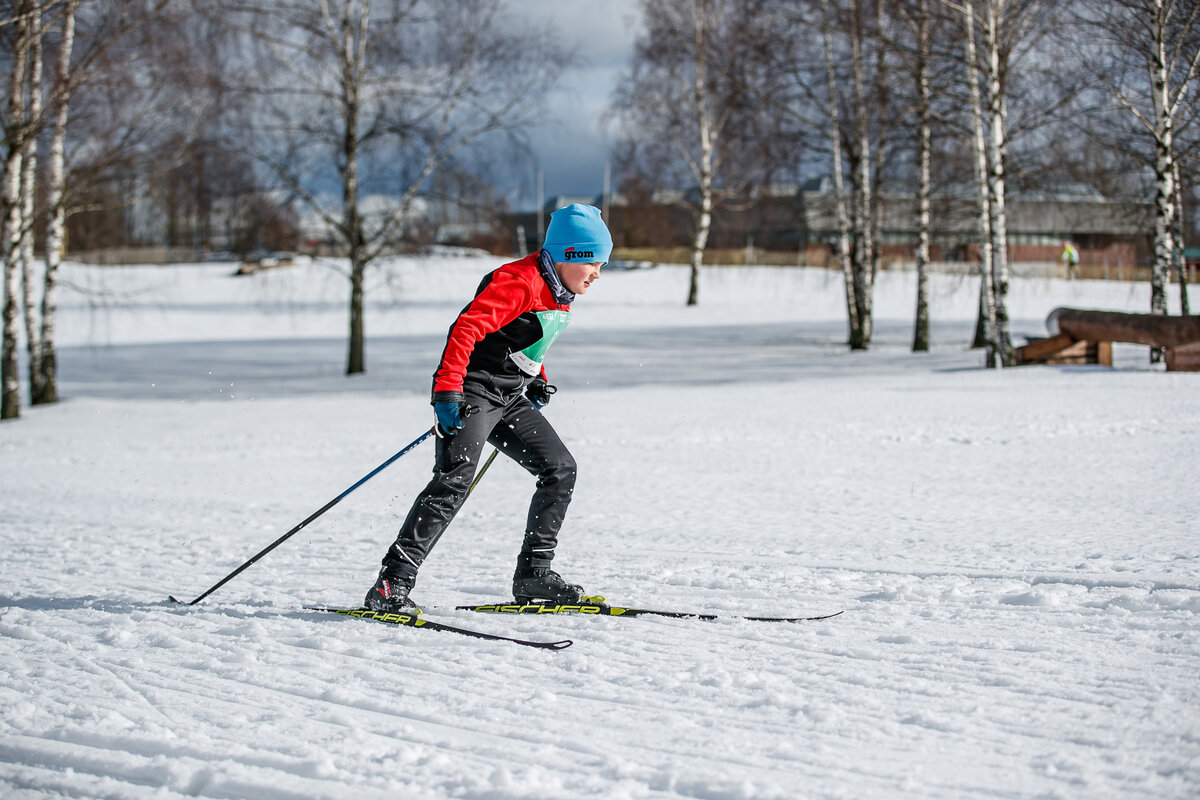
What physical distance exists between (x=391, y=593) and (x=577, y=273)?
1.48m

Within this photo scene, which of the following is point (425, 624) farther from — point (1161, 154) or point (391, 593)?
point (1161, 154)

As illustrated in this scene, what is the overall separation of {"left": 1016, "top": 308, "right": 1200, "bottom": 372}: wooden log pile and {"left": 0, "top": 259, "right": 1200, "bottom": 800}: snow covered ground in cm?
72

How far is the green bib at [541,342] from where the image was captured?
3.72 m

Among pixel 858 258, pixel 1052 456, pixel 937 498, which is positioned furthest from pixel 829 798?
pixel 858 258

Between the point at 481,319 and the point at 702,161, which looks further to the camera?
the point at 702,161

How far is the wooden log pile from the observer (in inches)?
462

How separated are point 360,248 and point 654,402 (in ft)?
25.5

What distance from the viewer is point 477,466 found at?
12.5 ft

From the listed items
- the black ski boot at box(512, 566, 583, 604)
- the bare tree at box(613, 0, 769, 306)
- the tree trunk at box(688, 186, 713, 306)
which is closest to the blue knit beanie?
the black ski boot at box(512, 566, 583, 604)

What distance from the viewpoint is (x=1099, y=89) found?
1359cm

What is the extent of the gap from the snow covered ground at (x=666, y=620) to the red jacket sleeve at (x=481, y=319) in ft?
3.26

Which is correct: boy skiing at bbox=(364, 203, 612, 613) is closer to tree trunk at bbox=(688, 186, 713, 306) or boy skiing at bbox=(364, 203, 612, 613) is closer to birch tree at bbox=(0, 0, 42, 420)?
birch tree at bbox=(0, 0, 42, 420)

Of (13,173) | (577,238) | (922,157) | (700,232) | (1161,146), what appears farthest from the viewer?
(700,232)

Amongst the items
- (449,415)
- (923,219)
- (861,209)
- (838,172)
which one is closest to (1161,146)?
(923,219)
